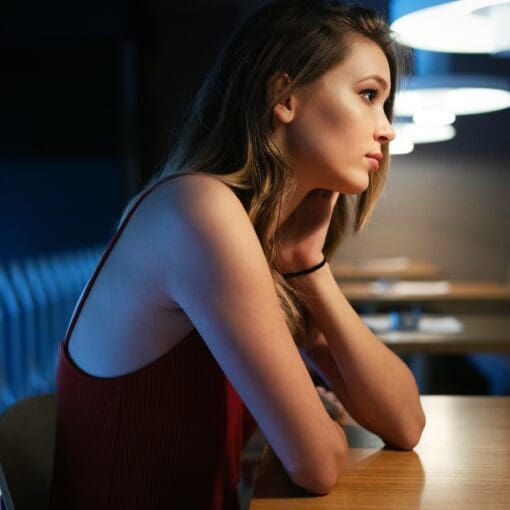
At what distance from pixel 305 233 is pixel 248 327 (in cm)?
39

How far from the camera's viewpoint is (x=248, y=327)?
82 cm

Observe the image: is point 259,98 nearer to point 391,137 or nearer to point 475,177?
point 391,137

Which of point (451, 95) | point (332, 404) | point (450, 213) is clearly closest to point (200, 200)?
point (332, 404)

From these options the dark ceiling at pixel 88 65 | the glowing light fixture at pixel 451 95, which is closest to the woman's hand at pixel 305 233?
the glowing light fixture at pixel 451 95

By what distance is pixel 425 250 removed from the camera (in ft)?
18.6

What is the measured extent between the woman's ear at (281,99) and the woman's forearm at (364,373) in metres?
0.28

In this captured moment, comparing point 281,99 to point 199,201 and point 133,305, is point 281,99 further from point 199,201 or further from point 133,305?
point 133,305

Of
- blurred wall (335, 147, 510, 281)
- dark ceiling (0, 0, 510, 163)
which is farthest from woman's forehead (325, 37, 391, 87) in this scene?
dark ceiling (0, 0, 510, 163)

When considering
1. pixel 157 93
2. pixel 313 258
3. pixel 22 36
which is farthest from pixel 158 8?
pixel 313 258

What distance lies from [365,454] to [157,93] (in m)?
5.35

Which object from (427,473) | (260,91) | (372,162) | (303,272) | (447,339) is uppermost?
(260,91)

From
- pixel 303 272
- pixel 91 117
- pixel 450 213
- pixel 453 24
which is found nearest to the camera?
pixel 303 272

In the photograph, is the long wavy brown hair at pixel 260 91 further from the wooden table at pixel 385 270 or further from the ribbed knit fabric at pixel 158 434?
the wooden table at pixel 385 270

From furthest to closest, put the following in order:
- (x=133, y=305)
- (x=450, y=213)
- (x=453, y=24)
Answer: (x=450, y=213) < (x=453, y=24) < (x=133, y=305)
